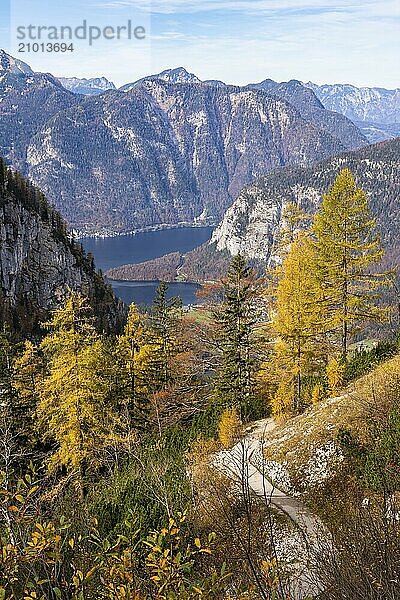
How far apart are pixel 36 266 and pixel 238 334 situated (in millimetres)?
62458

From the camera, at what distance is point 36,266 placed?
263ft

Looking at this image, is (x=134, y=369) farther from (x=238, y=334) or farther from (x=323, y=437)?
(x=323, y=437)

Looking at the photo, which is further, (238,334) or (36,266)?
(36,266)

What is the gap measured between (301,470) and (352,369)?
297 inches

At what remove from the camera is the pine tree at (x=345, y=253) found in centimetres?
2181

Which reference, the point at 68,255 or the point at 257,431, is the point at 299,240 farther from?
the point at 68,255

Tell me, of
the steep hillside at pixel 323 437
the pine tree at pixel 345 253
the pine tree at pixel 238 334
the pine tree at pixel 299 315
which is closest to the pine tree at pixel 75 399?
the pine tree at pixel 238 334

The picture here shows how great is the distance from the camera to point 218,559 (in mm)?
9562

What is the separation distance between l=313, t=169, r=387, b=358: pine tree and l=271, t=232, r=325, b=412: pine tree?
497 mm

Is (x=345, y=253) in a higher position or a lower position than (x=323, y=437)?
higher

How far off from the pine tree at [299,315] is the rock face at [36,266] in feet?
159

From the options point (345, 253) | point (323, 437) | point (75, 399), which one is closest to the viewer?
point (323, 437)

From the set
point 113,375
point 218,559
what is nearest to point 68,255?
point 113,375

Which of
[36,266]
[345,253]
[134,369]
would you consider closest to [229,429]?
[134,369]
